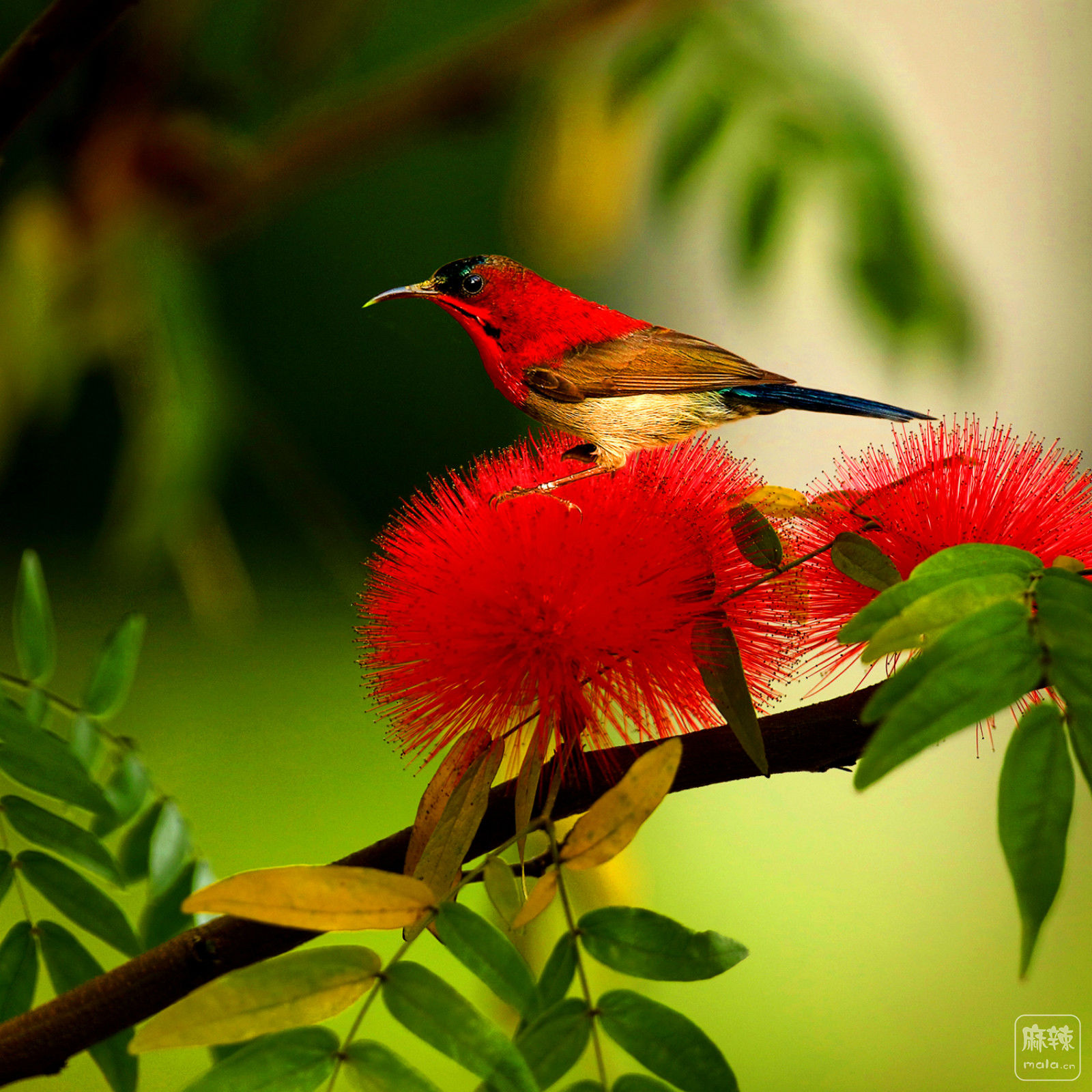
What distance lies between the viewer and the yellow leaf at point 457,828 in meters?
0.26

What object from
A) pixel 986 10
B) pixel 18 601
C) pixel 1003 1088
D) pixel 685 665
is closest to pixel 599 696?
pixel 685 665

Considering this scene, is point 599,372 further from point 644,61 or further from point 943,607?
point 644,61

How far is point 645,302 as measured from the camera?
0.59m

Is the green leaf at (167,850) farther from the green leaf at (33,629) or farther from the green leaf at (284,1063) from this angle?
the green leaf at (284,1063)

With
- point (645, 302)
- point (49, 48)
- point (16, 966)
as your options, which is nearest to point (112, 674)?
point (16, 966)

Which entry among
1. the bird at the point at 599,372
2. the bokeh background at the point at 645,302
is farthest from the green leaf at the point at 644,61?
the bird at the point at 599,372

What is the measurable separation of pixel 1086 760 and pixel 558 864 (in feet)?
0.39

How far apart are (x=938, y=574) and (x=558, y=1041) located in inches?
5.5

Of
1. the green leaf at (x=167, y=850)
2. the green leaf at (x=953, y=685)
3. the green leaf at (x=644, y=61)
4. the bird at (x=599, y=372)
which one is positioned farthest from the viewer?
the green leaf at (x=644, y=61)

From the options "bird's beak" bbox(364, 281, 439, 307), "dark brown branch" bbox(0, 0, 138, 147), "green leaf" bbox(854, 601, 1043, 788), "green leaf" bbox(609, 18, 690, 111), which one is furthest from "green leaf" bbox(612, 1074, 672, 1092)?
"green leaf" bbox(609, 18, 690, 111)

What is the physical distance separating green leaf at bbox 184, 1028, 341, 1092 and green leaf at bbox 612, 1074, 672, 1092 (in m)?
0.07

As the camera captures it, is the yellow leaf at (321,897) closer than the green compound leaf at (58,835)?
Yes

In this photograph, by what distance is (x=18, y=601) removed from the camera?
1.43ft

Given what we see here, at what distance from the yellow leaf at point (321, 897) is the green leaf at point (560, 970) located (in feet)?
0.13
